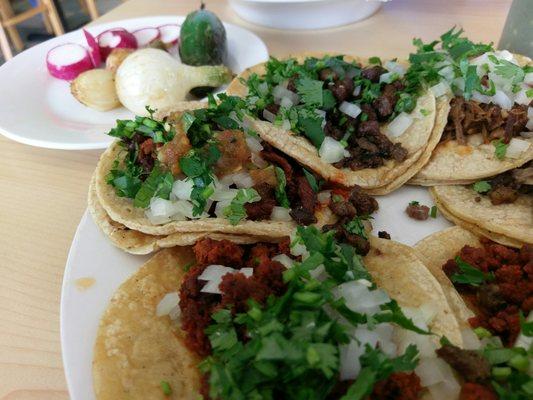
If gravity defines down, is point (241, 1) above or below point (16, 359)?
above

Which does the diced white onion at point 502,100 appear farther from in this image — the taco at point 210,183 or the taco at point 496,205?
the taco at point 210,183

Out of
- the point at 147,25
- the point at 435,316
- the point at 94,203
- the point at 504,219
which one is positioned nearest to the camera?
the point at 435,316

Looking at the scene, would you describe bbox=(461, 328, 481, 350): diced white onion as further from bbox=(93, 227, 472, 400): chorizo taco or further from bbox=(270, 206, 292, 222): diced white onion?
bbox=(270, 206, 292, 222): diced white onion

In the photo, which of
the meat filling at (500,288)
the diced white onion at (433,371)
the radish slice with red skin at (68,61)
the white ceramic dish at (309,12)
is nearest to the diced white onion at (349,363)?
the diced white onion at (433,371)

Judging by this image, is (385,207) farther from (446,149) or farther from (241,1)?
(241,1)

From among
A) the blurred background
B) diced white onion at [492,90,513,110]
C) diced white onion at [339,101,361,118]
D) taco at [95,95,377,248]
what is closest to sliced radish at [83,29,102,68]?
taco at [95,95,377,248]

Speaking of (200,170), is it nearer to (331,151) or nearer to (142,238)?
(142,238)

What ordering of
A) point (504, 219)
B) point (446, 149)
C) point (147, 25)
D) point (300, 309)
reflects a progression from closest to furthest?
point (300, 309) < point (504, 219) < point (446, 149) < point (147, 25)

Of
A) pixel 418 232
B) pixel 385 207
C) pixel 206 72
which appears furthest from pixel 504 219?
pixel 206 72
